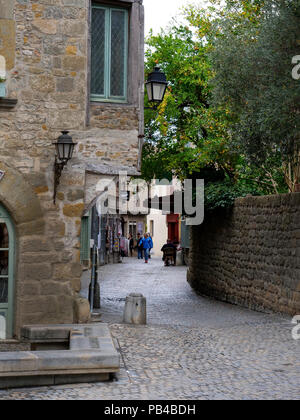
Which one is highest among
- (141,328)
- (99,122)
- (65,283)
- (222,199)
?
(99,122)

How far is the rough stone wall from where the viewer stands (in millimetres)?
11828

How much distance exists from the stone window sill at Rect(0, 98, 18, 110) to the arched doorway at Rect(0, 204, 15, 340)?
4.65ft

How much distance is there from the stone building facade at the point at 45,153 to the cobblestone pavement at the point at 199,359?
50.7 inches

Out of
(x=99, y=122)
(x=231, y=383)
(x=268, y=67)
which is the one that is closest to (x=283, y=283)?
(x=268, y=67)

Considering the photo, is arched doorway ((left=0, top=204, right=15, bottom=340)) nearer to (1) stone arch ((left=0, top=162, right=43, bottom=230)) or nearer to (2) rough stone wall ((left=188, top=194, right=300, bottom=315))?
(1) stone arch ((left=0, top=162, right=43, bottom=230))

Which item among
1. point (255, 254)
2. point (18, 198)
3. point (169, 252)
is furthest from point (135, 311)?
point (169, 252)

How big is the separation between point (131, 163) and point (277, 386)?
464 cm

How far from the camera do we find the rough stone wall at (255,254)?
11.8 metres

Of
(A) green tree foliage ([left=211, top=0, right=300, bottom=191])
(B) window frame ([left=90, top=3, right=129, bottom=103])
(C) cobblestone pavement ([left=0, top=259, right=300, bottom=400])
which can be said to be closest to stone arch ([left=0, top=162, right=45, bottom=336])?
(C) cobblestone pavement ([left=0, top=259, right=300, bottom=400])

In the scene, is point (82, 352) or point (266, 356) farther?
point (266, 356)

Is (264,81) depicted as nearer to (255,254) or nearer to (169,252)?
(255,254)

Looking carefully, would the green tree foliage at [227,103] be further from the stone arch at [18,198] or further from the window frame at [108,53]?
the stone arch at [18,198]

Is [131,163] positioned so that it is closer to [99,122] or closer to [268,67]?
[99,122]

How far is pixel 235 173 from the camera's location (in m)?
18.2
